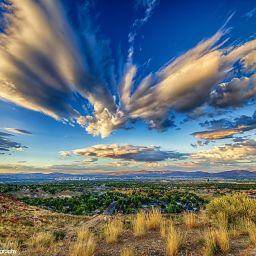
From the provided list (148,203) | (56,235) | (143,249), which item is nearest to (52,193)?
(148,203)

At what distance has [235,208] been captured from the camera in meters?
17.0

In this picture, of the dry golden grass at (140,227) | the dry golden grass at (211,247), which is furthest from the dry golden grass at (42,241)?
the dry golden grass at (211,247)

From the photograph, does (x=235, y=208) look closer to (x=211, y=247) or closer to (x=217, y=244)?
(x=217, y=244)

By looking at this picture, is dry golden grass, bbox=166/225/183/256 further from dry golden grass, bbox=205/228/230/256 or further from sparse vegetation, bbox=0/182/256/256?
dry golden grass, bbox=205/228/230/256

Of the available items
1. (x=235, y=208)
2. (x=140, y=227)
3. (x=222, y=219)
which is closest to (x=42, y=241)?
(x=140, y=227)

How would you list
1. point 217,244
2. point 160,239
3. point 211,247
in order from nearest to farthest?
point 211,247, point 217,244, point 160,239

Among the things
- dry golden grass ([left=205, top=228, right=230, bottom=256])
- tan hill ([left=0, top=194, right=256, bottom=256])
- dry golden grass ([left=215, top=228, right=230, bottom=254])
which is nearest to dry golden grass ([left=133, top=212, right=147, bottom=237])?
tan hill ([left=0, top=194, right=256, bottom=256])

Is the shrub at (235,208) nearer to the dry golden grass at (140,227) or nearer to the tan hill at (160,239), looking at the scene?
the tan hill at (160,239)

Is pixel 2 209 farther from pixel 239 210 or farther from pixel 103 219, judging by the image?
pixel 239 210

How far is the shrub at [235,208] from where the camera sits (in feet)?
53.6

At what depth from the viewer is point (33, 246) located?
13.3 meters

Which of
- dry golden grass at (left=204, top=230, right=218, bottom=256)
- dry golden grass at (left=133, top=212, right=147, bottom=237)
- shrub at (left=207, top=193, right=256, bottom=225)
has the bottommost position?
dry golden grass at (left=204, top=230, right=218, bottom=256)

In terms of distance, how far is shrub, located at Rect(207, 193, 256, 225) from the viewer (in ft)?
53.6

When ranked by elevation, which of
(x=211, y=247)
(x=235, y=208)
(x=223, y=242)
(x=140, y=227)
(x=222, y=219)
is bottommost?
(x=211, y=247)
